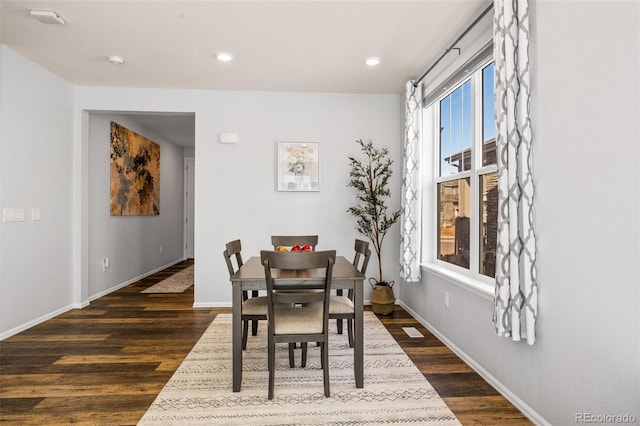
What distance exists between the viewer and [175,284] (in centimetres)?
549

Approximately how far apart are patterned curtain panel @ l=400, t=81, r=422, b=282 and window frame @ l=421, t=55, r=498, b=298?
11 centimetres

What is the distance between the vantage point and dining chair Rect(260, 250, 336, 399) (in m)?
2.02

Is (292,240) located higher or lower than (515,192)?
lower

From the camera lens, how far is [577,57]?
163 cm

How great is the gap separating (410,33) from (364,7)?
559 millimetres

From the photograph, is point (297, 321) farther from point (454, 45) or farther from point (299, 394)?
point (454, 45)

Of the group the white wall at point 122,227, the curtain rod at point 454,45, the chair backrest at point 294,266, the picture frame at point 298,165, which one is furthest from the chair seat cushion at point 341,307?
the white wall at point 122,227

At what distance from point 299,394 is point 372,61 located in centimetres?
289

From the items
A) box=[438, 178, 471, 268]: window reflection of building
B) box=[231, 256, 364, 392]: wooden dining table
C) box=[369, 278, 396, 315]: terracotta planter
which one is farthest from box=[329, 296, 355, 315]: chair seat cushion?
box=[369, 278, 396, 315]: terracotta planter

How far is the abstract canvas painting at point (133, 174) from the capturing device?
5105 mm

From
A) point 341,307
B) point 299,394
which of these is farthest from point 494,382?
point 299,394

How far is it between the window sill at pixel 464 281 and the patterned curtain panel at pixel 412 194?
15cm

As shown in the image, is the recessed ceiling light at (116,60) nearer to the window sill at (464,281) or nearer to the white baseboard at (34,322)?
the white baseboard at (34,322)

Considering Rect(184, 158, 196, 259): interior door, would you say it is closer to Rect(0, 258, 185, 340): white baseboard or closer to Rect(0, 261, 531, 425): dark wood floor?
Rect(0, 258, 185, 340): white baseboard
